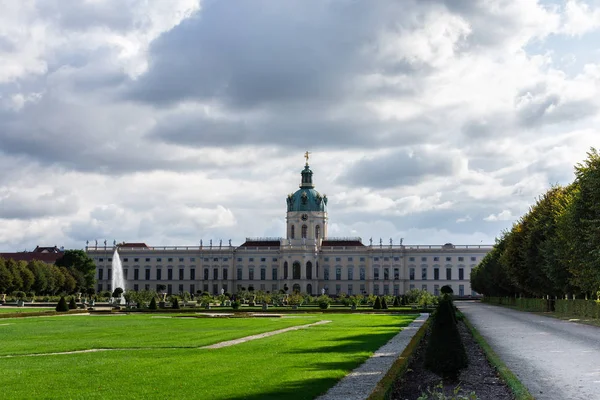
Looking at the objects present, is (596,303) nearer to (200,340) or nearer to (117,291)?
(200,340)

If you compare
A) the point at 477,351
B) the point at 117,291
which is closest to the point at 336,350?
the point at 477,351

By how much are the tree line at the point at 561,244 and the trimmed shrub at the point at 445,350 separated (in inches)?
828

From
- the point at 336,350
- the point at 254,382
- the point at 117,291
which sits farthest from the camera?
the point at 117,291

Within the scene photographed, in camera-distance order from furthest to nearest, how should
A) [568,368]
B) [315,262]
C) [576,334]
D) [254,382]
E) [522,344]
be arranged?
1. [315,262]
2. [576,334]
3. [522,344]
4. [568,368]
5. [254,382]

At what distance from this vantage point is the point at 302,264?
131 meters

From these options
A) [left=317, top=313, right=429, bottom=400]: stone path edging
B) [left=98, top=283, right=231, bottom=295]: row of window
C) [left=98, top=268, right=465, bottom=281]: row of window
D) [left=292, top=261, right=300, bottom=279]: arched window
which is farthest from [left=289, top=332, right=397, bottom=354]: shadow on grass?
[left=98, top=283, right=231, bottom=295]: row of window

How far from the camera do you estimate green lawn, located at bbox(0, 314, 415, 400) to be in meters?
13.5

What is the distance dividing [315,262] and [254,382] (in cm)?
11724

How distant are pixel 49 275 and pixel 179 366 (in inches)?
3493

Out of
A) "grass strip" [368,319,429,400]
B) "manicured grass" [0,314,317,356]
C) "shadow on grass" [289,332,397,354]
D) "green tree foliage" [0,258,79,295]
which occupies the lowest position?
"manicured grass" [0,314,317,356]

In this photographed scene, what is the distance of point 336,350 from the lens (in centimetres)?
2128

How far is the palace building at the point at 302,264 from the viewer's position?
13288 cm

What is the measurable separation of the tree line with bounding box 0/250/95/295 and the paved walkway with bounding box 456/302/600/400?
72707mm

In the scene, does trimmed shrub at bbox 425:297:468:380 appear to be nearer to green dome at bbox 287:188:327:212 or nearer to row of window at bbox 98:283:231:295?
row of window at bbox 98:283:231:295
